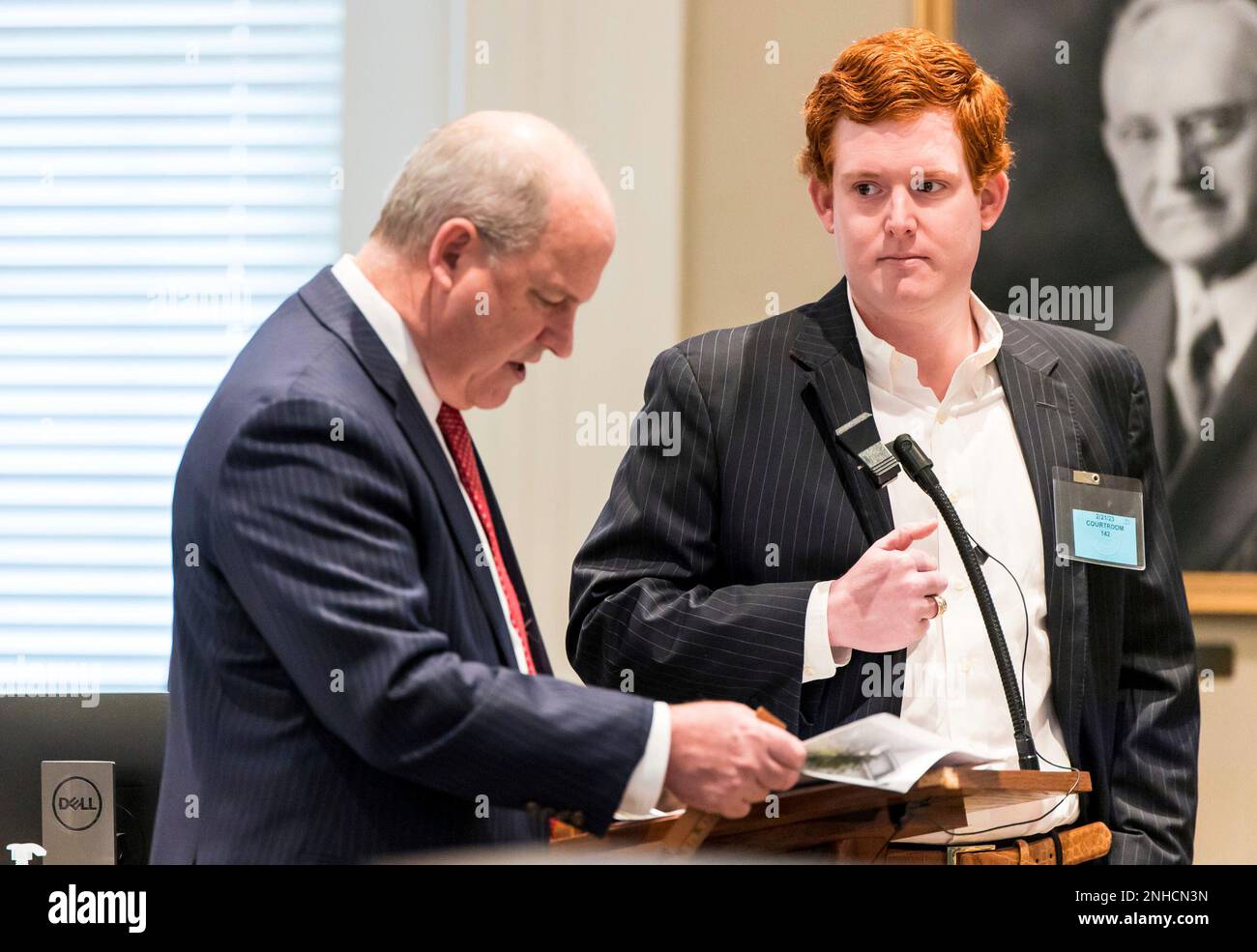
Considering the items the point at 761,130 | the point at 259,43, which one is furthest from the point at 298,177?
the point at 761,130

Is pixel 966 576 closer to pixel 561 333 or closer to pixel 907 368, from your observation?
pixel 907 368

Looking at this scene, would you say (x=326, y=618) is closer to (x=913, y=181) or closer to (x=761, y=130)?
(x=913, y=181)

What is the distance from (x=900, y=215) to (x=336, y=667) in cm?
125

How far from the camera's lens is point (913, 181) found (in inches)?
88.8

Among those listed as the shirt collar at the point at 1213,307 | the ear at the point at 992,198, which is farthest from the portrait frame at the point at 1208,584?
the ear at the point at 992,198

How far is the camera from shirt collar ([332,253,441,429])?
66.4 inches

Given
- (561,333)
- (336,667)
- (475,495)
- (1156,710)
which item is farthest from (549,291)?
(1156,710)

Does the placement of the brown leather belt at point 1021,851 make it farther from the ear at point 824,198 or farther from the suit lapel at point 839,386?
the ear at point 824,198

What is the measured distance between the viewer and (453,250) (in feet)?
5.52

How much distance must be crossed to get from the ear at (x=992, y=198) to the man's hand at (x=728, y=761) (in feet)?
3.84

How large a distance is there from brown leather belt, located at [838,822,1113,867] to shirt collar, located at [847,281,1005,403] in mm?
729

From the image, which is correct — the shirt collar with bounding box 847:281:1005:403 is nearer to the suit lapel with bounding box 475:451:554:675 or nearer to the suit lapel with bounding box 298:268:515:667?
the suit lapel with bounding box 475:451:554:675
